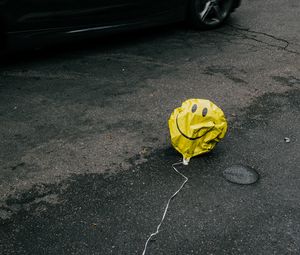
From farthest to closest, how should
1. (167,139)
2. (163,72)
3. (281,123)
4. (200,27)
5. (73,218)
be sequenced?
1. (200,27)
2. (163,72)
3. (281,123)
4. (167,139)
5. (73,218)

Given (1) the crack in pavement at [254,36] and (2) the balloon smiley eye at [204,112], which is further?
(1) the crack in pavement at [254,36]

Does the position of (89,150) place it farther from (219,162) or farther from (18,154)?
(219,162)

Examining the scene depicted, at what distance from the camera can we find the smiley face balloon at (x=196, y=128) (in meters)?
3.80

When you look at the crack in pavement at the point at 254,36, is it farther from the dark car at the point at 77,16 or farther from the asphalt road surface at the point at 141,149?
the dark car at the point at 77,16

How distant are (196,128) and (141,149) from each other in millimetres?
612

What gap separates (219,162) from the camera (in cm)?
399

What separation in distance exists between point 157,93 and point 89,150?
142 centimetres

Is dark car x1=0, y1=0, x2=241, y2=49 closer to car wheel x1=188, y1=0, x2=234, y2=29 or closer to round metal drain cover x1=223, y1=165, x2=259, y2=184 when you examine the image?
car wheel x1=188, y1=0, x2=234, y2=29

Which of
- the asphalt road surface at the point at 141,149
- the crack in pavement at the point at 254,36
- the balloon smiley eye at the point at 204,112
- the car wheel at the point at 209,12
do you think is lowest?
the asphalt road surface at the point at 141,149

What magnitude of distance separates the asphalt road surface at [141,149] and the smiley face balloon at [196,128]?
157mm

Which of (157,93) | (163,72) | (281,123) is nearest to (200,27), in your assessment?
(163,72)

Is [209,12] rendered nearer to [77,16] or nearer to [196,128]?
[77,16]

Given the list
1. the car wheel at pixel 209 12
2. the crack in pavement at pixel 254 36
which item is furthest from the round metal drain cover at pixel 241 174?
the car wheel at pixel 209 12

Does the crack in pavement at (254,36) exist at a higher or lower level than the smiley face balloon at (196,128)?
lower
